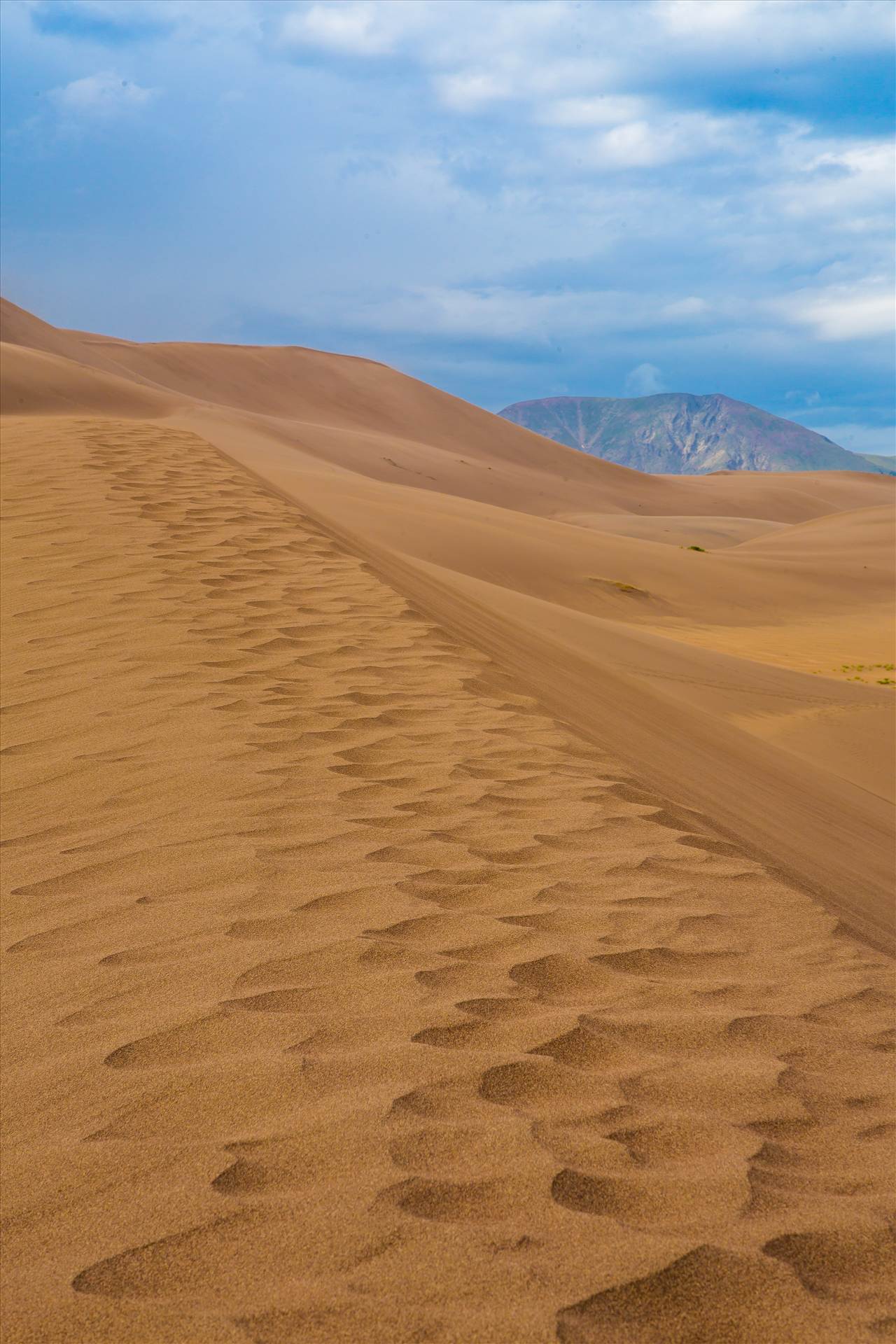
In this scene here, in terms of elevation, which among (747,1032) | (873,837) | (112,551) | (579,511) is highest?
(579,511)

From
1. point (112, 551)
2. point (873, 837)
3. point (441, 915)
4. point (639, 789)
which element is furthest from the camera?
point (112, 551)

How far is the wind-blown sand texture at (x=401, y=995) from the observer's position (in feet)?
5.14

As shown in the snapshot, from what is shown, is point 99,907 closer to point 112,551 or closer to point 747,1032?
point 747,1032

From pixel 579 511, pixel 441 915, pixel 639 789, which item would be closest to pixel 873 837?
pixel 639 789

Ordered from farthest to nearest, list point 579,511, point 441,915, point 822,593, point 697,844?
point 579,511 → point 822,593 → point 697,844 → point 441,915

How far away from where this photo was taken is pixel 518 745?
4598 mm

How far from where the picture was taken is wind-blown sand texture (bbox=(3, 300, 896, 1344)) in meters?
1.57

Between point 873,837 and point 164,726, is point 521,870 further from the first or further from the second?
point 873,837

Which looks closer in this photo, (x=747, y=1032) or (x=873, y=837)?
(x=747, y=1032)

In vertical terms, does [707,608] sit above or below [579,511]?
below

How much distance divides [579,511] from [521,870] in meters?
52.6

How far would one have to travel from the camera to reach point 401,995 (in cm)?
240

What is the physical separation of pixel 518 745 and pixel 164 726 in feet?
4.71

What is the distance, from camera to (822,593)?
81.7 feet
